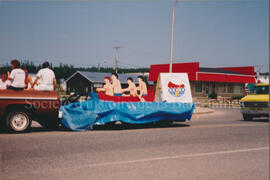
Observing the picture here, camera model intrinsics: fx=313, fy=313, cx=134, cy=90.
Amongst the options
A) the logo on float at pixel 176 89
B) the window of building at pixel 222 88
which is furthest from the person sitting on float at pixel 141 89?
the window of building at pixel 222 88

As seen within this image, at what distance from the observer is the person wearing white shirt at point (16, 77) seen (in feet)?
31.4

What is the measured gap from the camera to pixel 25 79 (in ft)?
34.2

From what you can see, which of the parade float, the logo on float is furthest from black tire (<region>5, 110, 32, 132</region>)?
the logo on float

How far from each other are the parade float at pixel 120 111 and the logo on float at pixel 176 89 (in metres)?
0.07

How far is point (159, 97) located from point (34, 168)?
30.6ft

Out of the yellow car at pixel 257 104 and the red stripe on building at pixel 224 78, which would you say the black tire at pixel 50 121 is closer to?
the yellow car at pixel 257 104

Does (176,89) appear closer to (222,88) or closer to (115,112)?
(115,112)

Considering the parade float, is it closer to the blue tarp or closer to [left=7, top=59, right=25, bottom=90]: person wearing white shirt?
the blue tarp

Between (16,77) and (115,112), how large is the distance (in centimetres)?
359

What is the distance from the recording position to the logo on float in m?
14.1

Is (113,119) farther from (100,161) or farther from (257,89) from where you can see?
(257,89)

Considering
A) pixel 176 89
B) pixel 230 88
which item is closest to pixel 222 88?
pixel 230 88

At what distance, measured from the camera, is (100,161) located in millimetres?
6363

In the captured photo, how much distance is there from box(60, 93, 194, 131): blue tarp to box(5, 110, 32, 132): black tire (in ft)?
3.92
